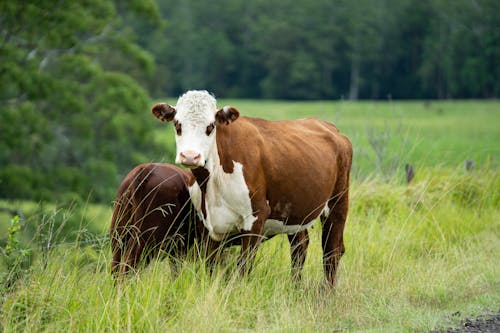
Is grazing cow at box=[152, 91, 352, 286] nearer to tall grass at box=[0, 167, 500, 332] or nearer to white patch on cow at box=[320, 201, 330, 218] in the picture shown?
white patch on cow at box=[320, 201, 330, 218]

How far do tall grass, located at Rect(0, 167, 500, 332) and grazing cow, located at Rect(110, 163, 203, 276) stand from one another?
0.19 metres

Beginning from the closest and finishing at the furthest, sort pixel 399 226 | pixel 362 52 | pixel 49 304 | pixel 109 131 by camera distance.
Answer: pixel 49 304 < pixel 399 226 < pixel 109 131 < pixel 362 52

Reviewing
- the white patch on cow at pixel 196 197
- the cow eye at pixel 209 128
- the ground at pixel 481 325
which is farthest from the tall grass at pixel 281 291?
the cow eye at pixel 209 128

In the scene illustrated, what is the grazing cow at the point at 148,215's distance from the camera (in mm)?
6680

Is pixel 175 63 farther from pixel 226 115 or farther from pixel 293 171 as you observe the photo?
pixel 226 115

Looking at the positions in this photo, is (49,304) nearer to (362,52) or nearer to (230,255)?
(230,255)

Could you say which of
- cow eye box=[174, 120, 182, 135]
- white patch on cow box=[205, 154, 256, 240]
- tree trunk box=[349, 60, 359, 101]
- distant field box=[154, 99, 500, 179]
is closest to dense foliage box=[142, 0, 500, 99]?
tree trunk box=[349, 60, 359, 101]

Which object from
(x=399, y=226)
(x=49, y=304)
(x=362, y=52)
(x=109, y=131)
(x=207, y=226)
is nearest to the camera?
(x=49, y=304)

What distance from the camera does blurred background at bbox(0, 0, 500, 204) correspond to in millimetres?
25156

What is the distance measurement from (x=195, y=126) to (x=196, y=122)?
0.03 metres

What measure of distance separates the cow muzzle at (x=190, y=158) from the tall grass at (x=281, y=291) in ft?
2.92

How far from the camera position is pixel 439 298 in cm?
682

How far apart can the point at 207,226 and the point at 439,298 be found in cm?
207

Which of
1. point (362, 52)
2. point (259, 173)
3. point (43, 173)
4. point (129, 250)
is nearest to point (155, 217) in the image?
point (129, 250)
